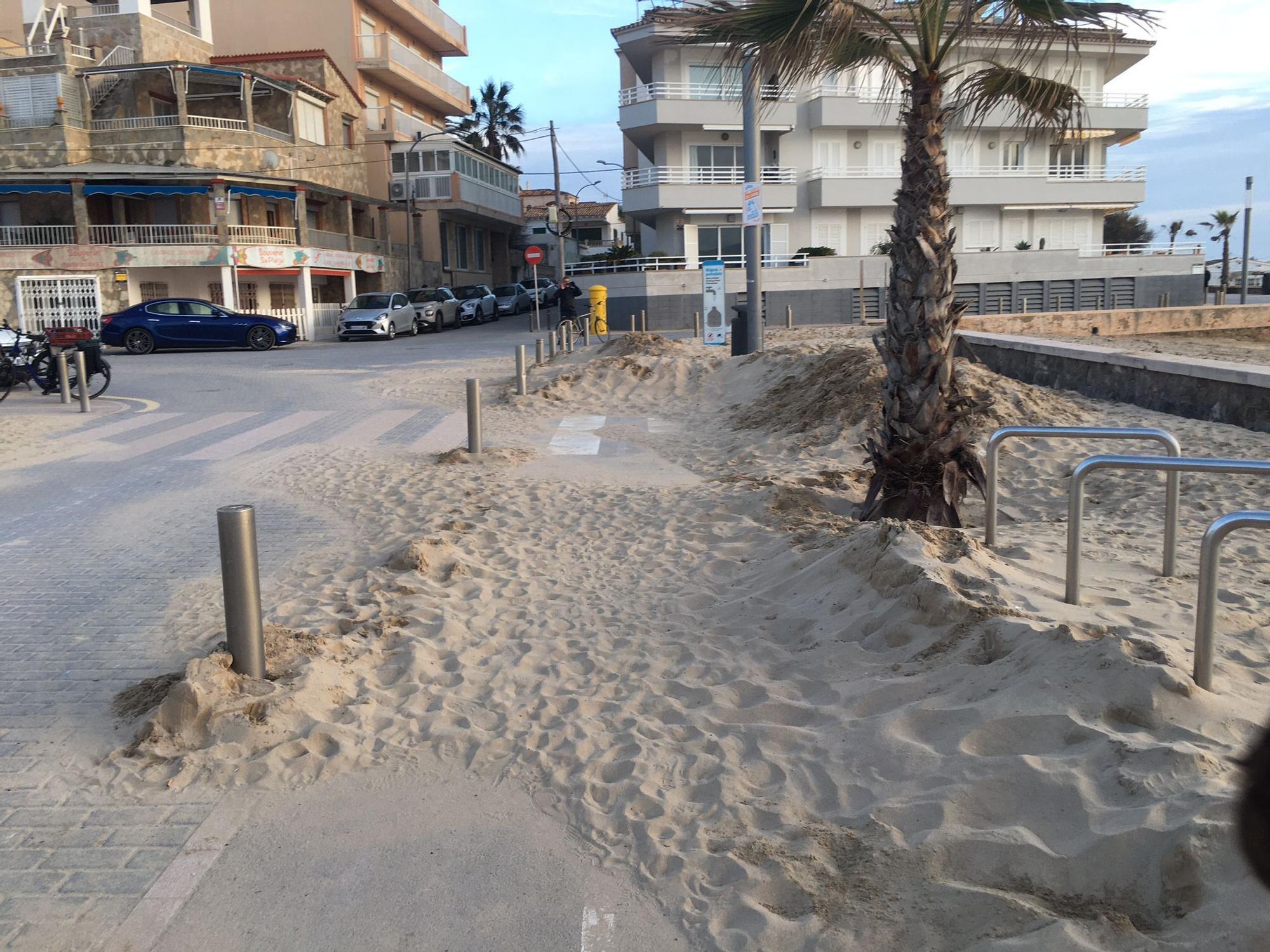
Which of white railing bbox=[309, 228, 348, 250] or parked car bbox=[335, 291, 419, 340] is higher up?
white railing bbox=[309, 228, 348, 250]

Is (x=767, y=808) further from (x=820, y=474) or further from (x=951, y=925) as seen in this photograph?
(x=820, y=474)

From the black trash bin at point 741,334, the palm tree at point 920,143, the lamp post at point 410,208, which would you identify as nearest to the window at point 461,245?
the lamp post at point 410,208

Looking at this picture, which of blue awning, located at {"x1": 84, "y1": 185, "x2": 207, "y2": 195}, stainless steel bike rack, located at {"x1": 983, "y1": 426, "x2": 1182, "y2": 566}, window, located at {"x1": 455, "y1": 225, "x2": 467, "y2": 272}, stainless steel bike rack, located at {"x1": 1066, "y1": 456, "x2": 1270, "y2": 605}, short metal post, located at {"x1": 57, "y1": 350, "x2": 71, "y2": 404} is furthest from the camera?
window, located at {"x1": 455, "y1": 225, "x2": 467, "y2": 272}

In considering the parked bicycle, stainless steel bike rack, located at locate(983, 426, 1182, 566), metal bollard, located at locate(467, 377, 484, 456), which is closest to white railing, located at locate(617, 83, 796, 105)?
the parked bicycle

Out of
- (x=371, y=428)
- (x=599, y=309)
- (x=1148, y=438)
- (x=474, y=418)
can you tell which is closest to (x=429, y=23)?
(x=599, y=309)

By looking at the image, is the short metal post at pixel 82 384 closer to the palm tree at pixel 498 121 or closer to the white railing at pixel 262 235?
the white railing at pixel 262 235

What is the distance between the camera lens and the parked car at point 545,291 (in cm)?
4406

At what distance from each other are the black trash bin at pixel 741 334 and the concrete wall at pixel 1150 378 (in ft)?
14.9

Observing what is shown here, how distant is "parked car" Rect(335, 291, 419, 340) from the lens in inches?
1335

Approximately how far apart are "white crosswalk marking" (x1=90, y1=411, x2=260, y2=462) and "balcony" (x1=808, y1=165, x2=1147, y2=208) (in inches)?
1259

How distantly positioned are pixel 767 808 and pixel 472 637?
7.92 feet

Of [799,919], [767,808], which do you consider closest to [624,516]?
[767,808]

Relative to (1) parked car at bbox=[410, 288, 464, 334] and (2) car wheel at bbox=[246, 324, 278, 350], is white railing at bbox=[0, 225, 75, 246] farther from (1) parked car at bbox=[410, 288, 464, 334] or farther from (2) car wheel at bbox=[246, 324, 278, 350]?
(1) parked car at bbox=[410, 288, 464, 334]

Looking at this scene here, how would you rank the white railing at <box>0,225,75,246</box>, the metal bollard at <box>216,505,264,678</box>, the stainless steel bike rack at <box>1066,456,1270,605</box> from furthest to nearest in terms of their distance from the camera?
the white railing at <box>0,225,75,246</box>
the metal bollard at <box>216,505,264,678</box>
the stainless steel bike rack at <box>1066,456,1270,605</box>
